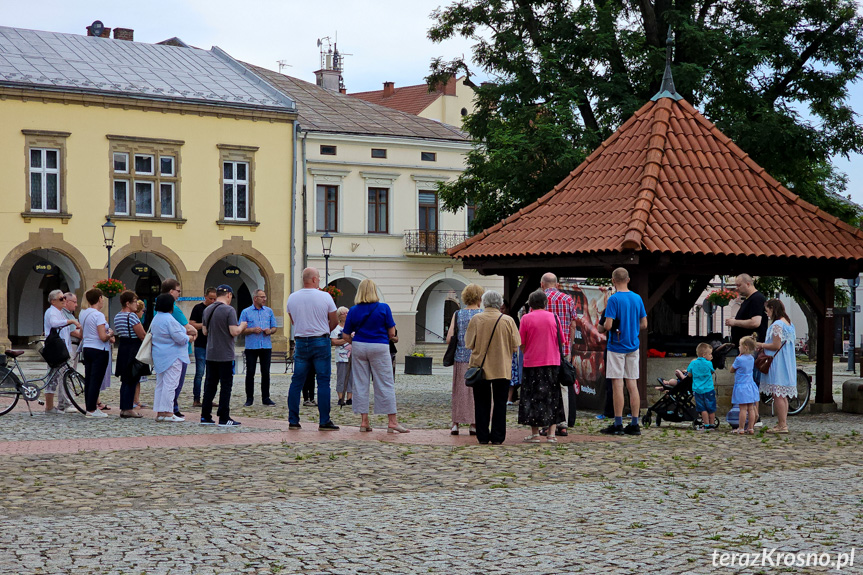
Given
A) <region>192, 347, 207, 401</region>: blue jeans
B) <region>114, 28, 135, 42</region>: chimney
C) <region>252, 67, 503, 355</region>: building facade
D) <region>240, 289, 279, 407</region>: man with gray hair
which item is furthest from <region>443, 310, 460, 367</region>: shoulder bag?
<region>114, 28, 135, 42</region>: chimney

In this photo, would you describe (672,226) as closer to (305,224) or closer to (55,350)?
(55,350)

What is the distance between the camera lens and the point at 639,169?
17.8 metres

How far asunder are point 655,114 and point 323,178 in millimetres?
26519

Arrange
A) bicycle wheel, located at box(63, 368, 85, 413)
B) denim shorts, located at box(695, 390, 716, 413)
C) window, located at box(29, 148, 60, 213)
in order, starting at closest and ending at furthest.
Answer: denim shorts, located at box(695, 390, 716, 413) < bicycle wheel, located at box(63, 368, 85, 413) < window, located at box(29, 148, 60, 213)

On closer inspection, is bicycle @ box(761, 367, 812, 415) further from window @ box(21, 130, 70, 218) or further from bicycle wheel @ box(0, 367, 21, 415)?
window @ box(21, 130, 70, 218)

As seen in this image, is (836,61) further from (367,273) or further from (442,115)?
(442,115)

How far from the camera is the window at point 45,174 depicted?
124 ft

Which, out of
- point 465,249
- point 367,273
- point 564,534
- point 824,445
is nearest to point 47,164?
point 367,273

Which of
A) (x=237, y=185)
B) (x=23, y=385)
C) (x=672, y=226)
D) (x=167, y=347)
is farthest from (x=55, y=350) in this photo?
(x=237, y=185)

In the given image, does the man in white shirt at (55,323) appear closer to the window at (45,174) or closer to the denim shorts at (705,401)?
the denim shorts at (705,401)

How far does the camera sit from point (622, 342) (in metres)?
13.3

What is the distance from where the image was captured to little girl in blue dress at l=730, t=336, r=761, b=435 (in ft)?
45.5

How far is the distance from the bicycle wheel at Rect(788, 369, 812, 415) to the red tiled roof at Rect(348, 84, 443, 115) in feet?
129

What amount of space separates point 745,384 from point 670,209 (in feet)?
12.1
